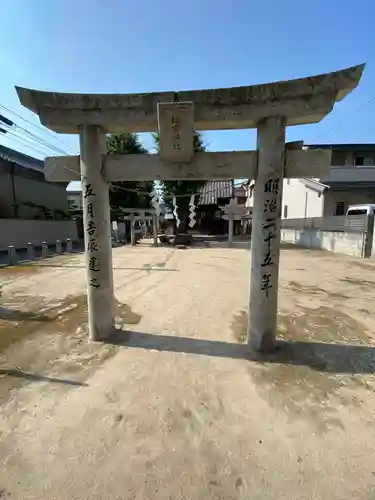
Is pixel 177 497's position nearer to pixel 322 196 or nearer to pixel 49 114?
pixel 49 114

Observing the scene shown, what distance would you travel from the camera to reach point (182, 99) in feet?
12.8

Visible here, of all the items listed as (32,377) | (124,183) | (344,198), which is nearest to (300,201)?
(344,198)

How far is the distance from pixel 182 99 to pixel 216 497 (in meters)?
4.43

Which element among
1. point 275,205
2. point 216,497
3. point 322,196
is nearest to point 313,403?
point 216,497

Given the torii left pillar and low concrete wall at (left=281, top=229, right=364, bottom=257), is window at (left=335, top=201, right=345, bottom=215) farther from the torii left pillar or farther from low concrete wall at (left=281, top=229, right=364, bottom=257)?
the torii left pillar

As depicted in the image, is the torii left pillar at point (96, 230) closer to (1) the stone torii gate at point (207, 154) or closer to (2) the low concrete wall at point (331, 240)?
(1) the stone torii gate at point (207, 154)

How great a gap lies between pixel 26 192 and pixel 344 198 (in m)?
23.2

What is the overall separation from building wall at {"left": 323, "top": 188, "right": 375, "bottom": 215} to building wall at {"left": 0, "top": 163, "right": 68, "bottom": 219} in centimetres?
2114

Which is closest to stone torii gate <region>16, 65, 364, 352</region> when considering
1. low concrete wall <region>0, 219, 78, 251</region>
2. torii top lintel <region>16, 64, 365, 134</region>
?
torii top lintel <region>16, 64, 365, 134</region>

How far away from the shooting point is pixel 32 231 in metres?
18.6

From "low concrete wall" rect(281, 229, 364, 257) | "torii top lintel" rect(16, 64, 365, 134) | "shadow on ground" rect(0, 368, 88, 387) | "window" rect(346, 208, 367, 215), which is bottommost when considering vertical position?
"shadow on ground" rect(0, 368, 88, 387)

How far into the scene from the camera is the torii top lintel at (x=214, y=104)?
11.9 ft

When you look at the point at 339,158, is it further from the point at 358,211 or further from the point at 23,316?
the point at 23,316

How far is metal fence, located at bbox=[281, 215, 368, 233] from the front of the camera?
48.0ft
